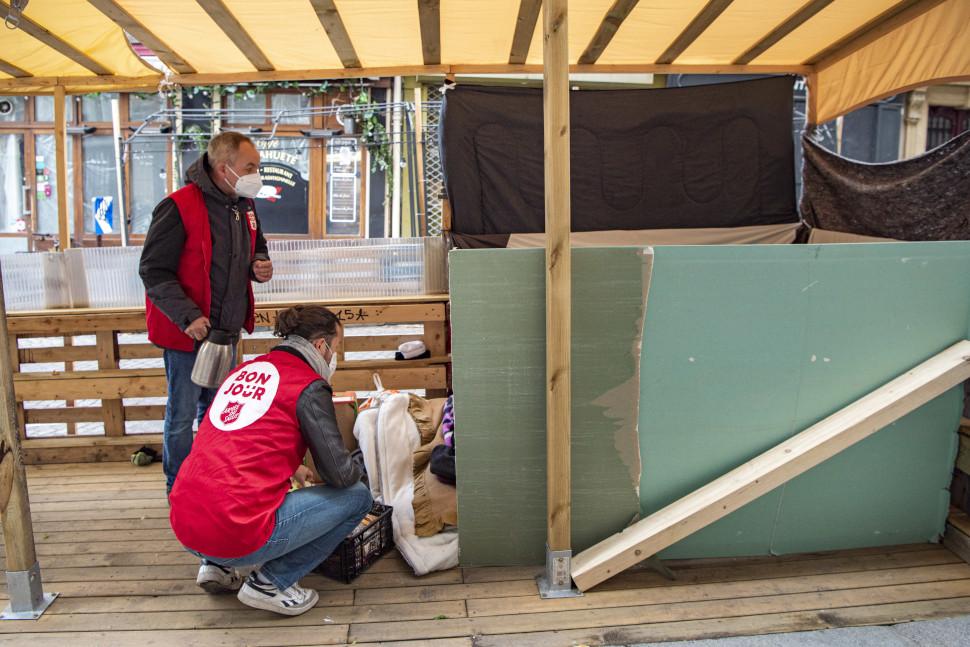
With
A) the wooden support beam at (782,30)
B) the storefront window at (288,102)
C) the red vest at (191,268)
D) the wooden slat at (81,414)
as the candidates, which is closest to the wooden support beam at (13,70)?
the red vest at (191,268)

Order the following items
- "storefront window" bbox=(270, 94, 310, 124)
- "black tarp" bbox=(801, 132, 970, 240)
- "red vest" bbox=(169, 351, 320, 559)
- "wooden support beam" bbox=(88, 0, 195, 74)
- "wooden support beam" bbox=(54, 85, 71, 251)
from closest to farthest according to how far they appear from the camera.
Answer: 1. "red vest" bbox=(169, 351, 320, 559)
2. "wooden support beam" bbox=(88, 0, 195, 74)
3. "black tarp" bbox=(801, 132, 970, 240)
4. "wooden support beam" bbox=(54, 85, 71, 251)
5. "storefront window" bbox=(270, 94, 310, 124)

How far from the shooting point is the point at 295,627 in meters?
2.56

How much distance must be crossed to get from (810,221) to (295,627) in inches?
159

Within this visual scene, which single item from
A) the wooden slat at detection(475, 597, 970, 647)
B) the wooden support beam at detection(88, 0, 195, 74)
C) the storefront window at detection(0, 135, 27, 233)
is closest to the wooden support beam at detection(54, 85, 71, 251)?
the wooden support beam at detection(88, 0, 195, 74)

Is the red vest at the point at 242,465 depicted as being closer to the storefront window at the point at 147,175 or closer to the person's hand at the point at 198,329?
the person's hand at the point at 198,329

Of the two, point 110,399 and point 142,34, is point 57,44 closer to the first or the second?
point 142,34

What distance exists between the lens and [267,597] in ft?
8.49

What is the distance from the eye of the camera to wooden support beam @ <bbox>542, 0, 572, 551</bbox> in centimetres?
252

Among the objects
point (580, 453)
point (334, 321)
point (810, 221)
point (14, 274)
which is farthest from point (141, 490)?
point (810, 221)

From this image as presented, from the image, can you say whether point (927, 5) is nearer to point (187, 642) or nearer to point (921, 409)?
point (921, 409)

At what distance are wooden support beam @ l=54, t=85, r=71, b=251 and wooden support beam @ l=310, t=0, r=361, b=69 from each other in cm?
178

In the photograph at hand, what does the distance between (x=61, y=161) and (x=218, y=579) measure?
3162mm

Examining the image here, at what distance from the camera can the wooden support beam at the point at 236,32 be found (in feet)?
10.9

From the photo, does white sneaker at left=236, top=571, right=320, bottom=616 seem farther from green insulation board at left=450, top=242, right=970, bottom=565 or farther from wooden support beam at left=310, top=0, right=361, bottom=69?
wooden support beam at left=310, top=0, right=361, bottom=69
